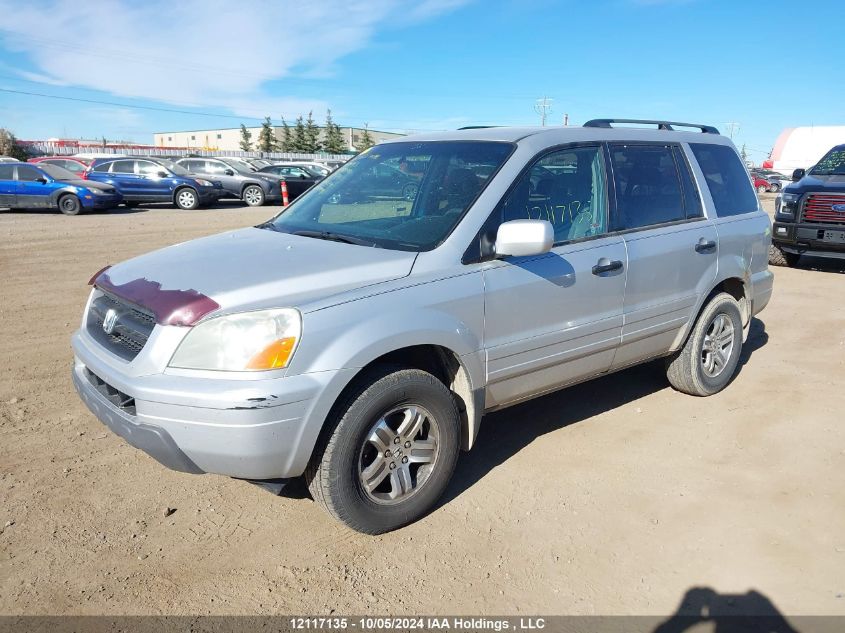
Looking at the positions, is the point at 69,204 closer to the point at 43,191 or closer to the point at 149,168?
the point at 43,191

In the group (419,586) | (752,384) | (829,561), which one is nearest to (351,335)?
(419,586)

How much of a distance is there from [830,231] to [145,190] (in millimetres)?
17725

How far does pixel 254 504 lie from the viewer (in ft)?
11.2

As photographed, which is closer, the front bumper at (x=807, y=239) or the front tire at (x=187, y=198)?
the front bumper at (x=807, y=239)

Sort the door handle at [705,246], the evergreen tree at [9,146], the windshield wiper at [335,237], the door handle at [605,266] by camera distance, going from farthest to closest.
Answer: the evergreen tree at [9,146], the door handle at [705,246], the door handle at [605,266], the windshield wiper at [335,237]

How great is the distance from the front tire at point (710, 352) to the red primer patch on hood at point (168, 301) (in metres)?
3.49

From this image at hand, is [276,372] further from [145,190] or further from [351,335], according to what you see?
[145,190]

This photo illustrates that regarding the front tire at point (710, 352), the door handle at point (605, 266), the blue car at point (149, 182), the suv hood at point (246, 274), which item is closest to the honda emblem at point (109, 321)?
the suv hood at point (246, 274)

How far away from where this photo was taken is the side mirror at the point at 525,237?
3.14m

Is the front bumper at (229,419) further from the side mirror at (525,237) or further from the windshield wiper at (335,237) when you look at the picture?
the side mirror at (525,237)

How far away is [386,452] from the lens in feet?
10.1

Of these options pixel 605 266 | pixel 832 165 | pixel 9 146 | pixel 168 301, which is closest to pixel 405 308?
pixel 168 301

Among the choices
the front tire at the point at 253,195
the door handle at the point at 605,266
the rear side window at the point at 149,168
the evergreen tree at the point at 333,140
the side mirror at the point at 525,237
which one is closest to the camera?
the side mirror at the point at 525,237

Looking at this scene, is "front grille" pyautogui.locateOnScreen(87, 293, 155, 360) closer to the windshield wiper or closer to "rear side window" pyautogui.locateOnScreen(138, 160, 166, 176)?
the windshield wiper
